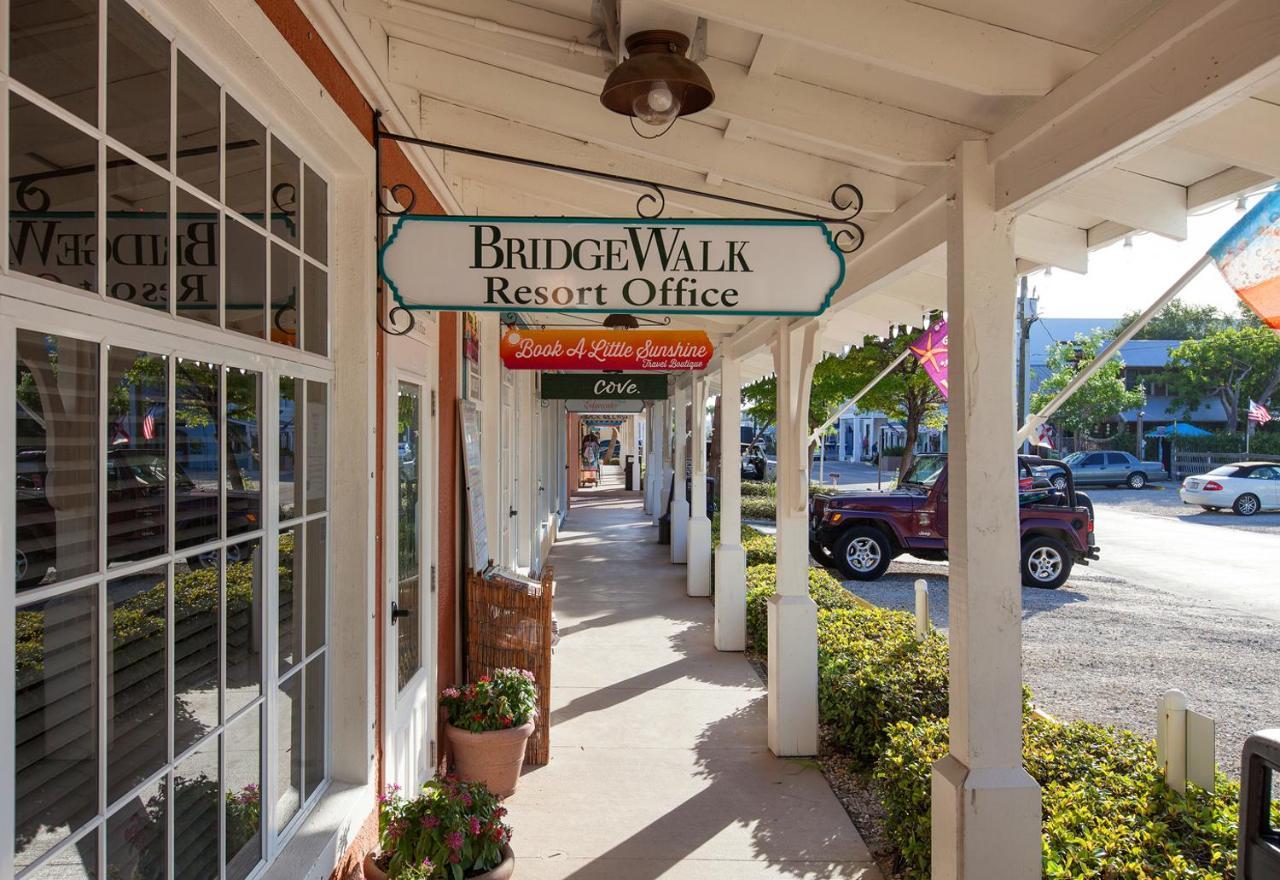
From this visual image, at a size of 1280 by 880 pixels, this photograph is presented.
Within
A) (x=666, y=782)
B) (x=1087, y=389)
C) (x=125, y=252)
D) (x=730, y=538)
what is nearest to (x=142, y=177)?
(x=125, y=252)

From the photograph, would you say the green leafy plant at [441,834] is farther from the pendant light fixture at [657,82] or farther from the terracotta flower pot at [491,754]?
the pendant light fixture at [657,82]

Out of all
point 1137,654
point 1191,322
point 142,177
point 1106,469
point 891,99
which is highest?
point 1191,322

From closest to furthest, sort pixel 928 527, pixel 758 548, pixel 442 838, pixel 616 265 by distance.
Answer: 1. pixel 616 265
2. pixel 442 838
3. pixel 758 548
4. pixel 928 527

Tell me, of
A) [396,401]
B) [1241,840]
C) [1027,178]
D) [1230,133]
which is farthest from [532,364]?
[1241,840]

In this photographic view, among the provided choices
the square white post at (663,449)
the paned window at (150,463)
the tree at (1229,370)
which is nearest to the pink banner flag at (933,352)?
the paned window at (150,463)

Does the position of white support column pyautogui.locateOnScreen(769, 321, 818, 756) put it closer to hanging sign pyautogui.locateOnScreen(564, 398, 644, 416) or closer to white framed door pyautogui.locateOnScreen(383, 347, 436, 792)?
white framed door pyautogui.locateOnScreen(383, 347, 436, 792)

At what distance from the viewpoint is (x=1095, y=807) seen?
11.3 ft

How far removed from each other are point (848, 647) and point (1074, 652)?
3.96 m

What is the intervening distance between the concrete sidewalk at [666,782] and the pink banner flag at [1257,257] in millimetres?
2854

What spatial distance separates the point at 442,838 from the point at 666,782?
2229 millimetres

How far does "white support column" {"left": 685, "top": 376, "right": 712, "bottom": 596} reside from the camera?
11047mm

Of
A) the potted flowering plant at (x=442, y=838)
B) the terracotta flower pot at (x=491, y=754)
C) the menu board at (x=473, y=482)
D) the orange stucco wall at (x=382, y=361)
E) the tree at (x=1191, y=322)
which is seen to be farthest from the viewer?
the tree at (x=1191, y=322)

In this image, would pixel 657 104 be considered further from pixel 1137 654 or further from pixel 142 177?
pixel 1137 654

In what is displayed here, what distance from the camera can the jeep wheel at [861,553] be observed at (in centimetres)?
1256
